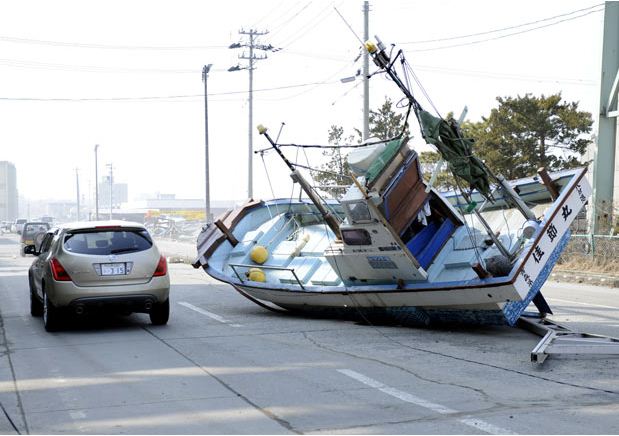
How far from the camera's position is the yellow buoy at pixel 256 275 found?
47.4ft

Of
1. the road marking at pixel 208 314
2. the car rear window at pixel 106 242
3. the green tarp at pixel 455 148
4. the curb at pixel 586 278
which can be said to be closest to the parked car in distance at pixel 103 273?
the car rear window at pixel 106 242

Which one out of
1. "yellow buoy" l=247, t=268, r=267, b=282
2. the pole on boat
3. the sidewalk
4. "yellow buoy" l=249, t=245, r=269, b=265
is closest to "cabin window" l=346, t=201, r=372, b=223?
the pole on boat

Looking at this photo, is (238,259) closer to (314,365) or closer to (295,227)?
(295,227)

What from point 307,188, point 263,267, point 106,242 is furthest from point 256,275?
point 106,242

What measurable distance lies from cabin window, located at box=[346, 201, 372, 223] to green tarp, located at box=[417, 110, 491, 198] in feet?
4.19

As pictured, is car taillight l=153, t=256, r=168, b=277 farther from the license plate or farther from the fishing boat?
the fishing boat

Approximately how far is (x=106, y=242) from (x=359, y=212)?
397 cm

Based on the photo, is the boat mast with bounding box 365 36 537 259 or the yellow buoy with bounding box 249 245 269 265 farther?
the yellow buoy with bounding box 249 245 269 265

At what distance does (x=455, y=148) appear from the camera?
11.5 meters

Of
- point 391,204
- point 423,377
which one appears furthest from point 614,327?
point 423,377

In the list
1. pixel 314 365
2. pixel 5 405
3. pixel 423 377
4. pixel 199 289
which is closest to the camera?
pixel 5 405

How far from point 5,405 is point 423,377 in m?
4.12

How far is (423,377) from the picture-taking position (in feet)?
27.8

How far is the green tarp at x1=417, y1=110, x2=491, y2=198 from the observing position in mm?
11258
